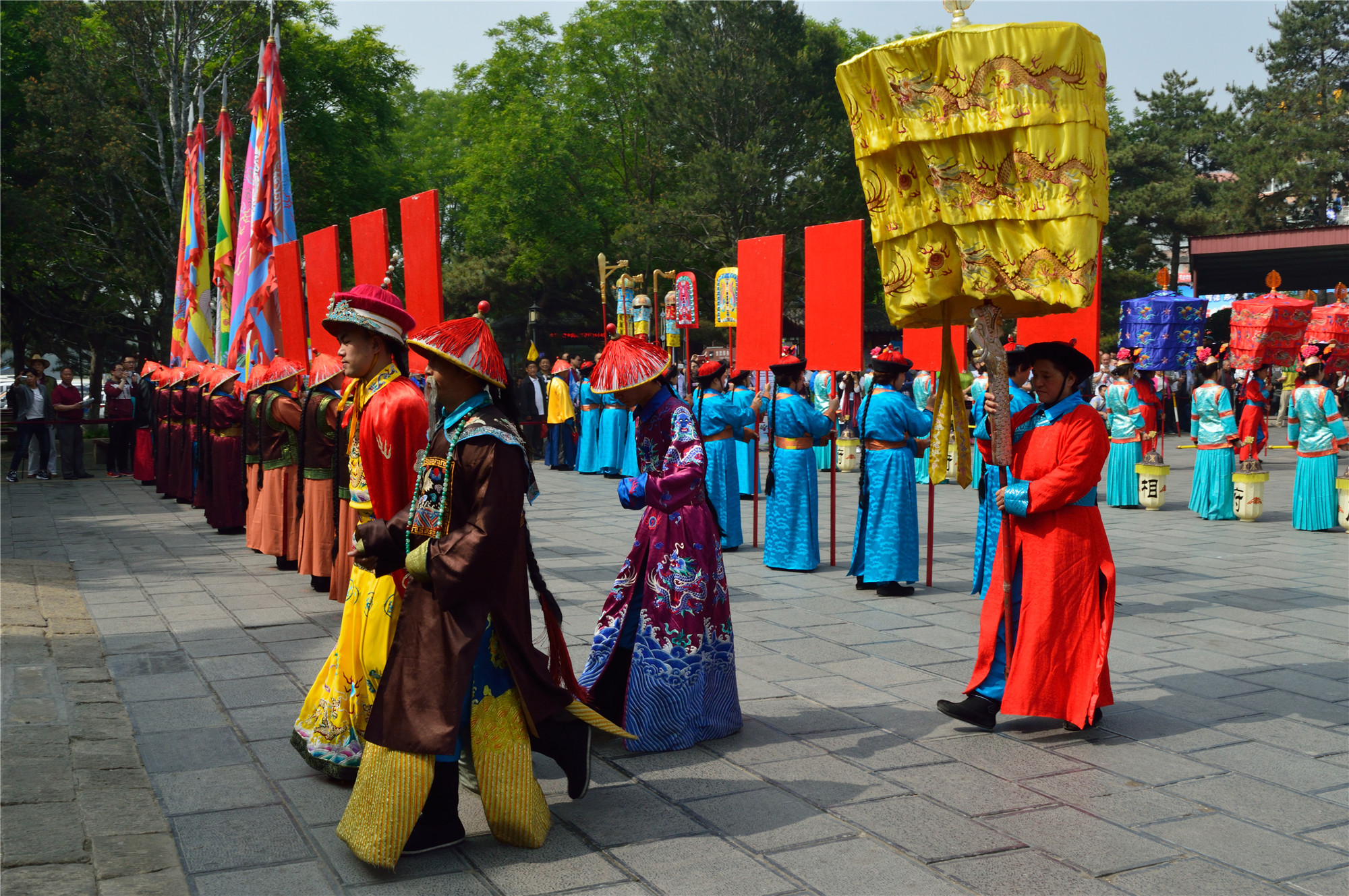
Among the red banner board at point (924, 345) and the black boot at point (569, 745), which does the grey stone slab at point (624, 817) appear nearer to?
the black boot at point (569, 745)

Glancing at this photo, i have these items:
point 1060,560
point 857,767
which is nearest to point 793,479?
point 1060,560

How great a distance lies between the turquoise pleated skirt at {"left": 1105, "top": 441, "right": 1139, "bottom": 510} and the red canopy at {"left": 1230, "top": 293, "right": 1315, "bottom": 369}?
1693 mm

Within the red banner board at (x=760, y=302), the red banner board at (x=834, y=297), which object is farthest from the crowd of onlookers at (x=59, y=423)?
the red banner board at (x=834, y=297)

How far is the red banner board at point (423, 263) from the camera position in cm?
542

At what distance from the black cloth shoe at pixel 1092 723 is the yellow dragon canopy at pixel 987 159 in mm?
1685

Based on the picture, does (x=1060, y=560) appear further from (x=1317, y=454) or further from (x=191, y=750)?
(x=1317, y=454)

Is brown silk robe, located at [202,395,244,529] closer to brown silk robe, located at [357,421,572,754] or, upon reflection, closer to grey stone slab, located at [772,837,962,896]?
brown silk robe, located at [357,421,572,754]

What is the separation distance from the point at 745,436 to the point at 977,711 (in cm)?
770

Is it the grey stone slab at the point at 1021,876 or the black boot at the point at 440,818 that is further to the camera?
the black boot at the point at 440,818

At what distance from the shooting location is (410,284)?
18.1ft

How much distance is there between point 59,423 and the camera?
16.6 meters

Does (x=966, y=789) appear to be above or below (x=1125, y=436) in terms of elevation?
below

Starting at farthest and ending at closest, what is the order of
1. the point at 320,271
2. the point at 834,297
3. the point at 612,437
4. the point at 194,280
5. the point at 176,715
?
the point at 612,437 < the point at 194,280 < the point at 834,297 < the point at 320,271 < the point at 176,715

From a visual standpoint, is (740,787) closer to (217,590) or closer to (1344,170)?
(217,590)
